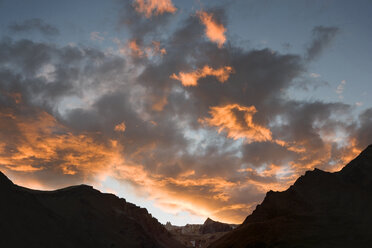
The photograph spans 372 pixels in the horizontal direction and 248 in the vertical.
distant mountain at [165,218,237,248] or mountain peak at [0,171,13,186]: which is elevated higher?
mountain peak at [0,171,13,186]

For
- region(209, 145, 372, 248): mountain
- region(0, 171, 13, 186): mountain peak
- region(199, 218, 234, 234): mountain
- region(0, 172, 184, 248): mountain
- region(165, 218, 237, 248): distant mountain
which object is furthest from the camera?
region(199, 218, 234, 234): mountain

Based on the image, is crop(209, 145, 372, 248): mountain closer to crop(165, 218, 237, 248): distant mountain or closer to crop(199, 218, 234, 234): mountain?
crop(165, 218, 237, 248): distant mountain

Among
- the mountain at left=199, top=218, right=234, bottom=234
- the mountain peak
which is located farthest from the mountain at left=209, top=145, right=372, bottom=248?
the mountain at left=199, top=218, right=234, bottom=234

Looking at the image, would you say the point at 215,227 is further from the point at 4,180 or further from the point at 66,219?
the point at 4,180

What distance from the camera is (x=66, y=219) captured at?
48688 millimetres

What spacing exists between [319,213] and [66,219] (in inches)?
1797

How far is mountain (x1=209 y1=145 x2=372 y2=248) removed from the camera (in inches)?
1529

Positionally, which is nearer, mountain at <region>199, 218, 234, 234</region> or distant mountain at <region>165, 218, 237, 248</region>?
A: distant mountain at <region>165, 218, 237, 248</region>

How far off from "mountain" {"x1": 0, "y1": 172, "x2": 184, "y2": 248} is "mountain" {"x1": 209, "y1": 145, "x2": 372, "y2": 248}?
76.4 feet

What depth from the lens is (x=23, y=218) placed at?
39.0m

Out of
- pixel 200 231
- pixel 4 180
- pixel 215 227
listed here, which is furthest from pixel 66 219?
pixel 200 231

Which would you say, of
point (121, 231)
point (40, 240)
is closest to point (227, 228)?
point (121, 231)

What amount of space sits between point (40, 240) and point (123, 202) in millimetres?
34202

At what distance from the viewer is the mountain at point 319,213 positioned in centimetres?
3884
